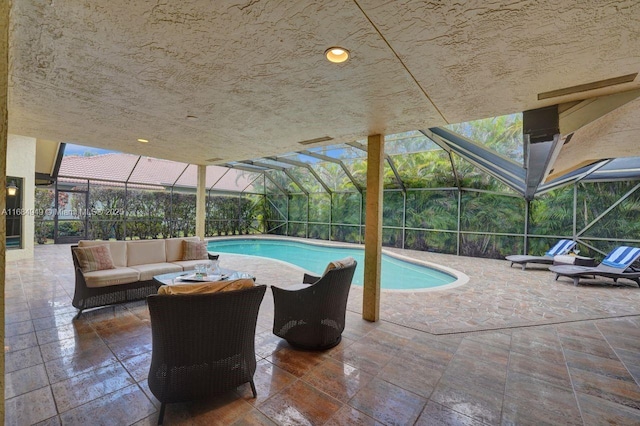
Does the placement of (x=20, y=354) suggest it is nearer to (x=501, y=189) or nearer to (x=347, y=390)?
(x=347, y=390)

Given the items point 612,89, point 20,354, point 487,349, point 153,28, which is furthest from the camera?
point 487,349

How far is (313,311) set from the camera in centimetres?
315

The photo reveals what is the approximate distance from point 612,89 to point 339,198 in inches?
452

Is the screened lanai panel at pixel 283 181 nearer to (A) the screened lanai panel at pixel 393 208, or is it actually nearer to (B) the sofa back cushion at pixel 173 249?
(A) the screened lanai panel at pixel 393 208

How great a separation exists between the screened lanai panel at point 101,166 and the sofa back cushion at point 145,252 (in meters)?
7.82

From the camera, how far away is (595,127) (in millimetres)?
3447

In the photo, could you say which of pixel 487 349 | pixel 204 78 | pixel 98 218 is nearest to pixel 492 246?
pixel 487 349

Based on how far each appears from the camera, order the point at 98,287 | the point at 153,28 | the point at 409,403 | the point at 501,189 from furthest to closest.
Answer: the point at 501,189
the point at 98,287
the point at 409,403
the point at 153,28

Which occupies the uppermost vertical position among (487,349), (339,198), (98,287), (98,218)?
(339,198)

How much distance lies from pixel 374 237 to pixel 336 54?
276 centimetres

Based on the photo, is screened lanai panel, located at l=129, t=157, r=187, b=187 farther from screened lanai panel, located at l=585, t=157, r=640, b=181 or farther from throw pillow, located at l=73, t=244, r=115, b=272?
screened lanai panel, located at l=585, t=157, r=640, b=181

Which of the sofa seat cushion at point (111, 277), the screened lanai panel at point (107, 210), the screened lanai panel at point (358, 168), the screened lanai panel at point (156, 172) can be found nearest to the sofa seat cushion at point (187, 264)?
the sofa seat cushion at point (111, 277)

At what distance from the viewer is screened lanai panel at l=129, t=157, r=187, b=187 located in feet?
40.4

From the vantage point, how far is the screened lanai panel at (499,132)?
313 inches
